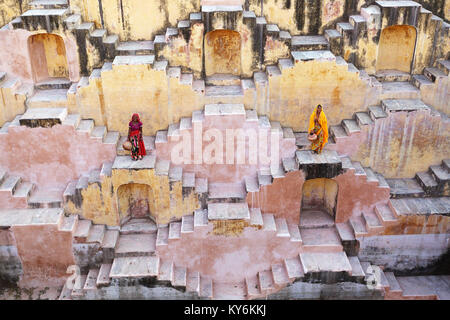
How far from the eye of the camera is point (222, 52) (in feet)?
42.4

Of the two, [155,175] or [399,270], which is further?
[399,270]

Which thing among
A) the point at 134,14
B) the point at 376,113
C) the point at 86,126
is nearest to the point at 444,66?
the point at 376,113

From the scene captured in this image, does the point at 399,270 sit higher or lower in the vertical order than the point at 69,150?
lower

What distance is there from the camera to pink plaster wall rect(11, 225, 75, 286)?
11188mm

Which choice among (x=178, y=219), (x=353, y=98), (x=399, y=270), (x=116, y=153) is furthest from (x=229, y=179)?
(x=399, y=270)

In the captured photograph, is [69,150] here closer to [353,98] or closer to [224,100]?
[224,100]

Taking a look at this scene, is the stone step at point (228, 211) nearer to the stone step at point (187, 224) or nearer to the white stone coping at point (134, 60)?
the stone step at point (187, 224)

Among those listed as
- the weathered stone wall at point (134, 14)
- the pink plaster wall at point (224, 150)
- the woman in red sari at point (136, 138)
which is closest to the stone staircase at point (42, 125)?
the woman in red sari at point (136, 138)

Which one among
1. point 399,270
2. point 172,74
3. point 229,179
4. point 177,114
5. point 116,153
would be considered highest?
point 172,74

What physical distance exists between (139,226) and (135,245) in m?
0.66

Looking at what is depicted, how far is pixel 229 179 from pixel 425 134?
509 centimetres

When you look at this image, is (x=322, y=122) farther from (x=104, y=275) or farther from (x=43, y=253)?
(x=43, y=253)

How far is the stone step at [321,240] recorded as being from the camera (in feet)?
37.9

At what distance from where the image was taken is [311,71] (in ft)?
39.3
